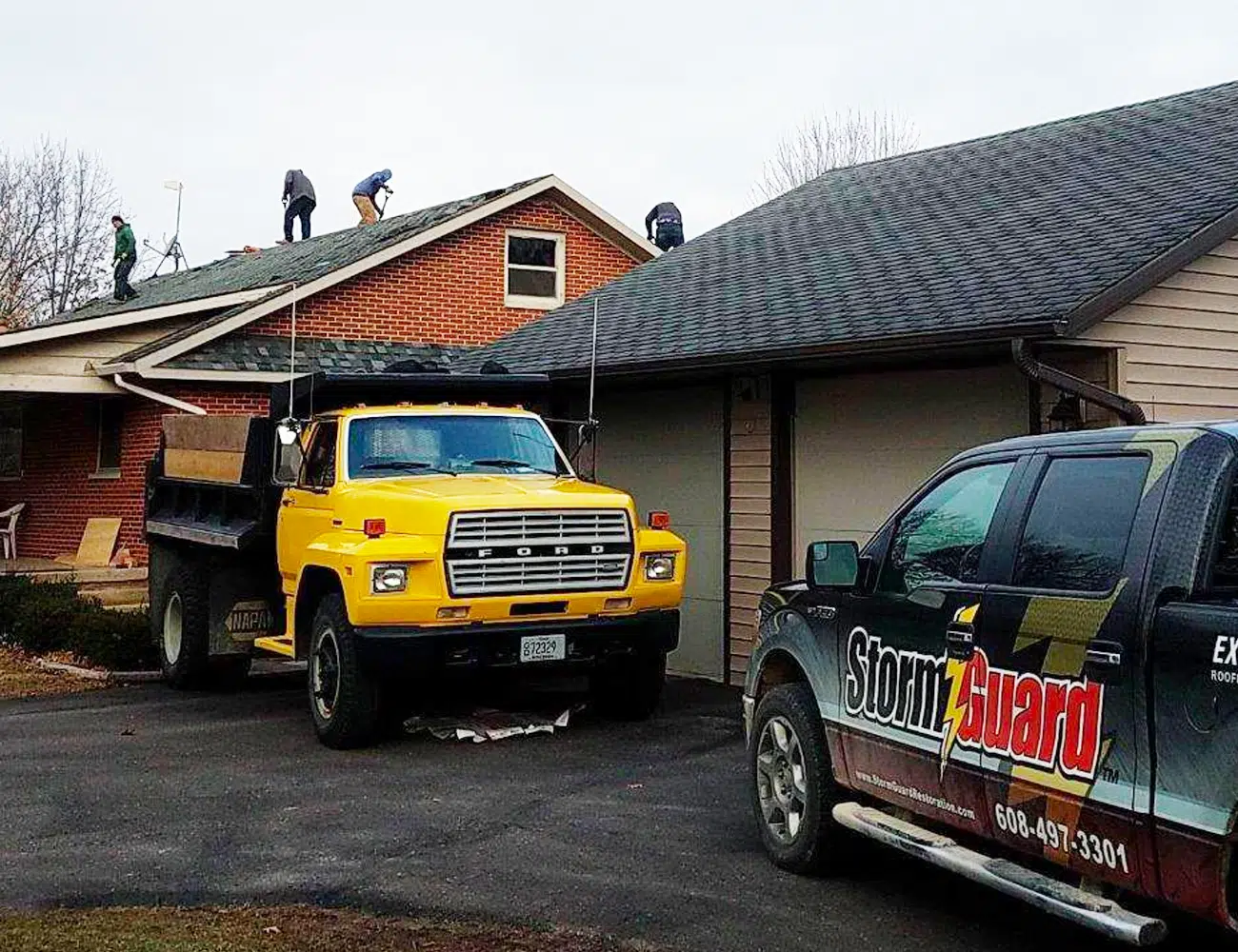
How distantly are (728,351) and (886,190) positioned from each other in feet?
16.3

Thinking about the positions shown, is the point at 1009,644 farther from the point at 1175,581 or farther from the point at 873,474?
the point at 873,474

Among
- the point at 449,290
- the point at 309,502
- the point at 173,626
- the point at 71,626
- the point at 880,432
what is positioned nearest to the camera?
the point at 309,502

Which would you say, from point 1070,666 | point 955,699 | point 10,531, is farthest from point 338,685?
point 10,531

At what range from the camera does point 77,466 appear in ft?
69.9

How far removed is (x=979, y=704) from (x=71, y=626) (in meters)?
11.1

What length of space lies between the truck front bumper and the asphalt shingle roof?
2345 mm

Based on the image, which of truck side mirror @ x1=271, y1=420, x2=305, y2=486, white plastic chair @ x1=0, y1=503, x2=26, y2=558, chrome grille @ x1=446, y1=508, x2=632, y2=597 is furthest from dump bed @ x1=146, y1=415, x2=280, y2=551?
white plastic chair @ x1=0, y1=503, x2=26, y2=558

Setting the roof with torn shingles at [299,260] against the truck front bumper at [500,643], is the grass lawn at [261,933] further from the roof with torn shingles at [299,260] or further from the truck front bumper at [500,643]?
the roof with torn shingles at [299,260]

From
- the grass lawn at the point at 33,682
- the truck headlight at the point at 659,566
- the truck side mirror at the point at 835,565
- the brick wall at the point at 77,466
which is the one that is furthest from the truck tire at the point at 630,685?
the brick wall at the point at 77,466

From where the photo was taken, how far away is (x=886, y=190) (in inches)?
616

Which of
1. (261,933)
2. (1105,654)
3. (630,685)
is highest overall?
(1105,654)

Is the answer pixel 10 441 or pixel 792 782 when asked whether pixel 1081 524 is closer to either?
pixel 792 782

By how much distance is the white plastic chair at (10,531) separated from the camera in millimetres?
22516

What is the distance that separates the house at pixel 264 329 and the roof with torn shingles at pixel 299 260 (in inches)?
2.4
